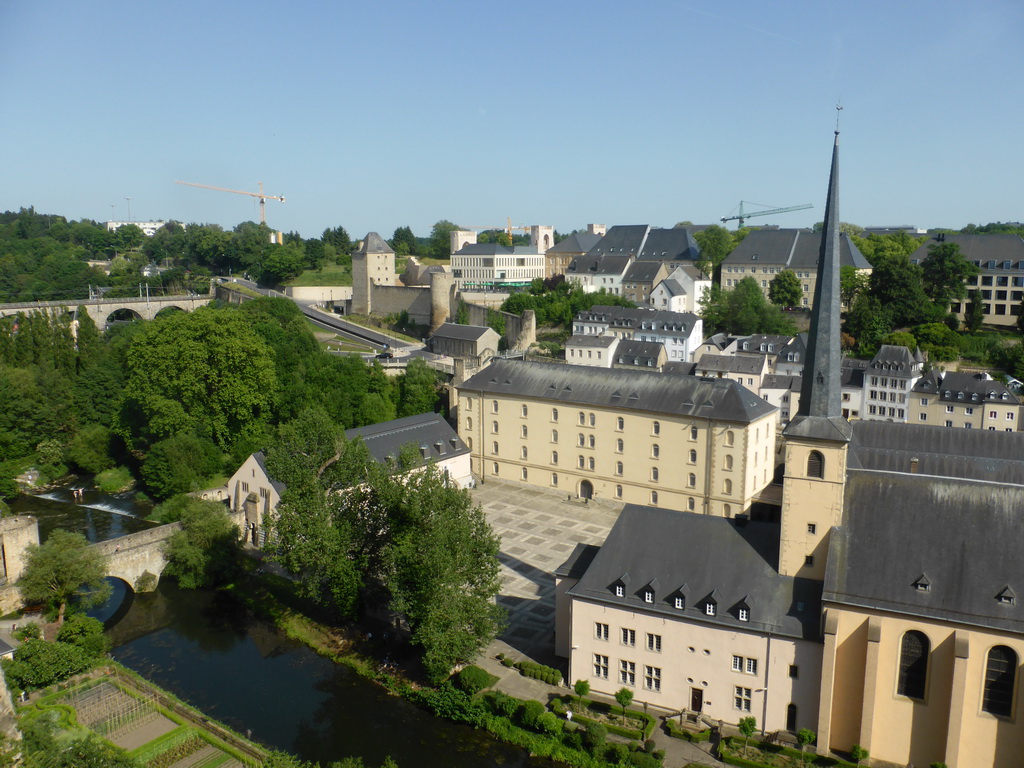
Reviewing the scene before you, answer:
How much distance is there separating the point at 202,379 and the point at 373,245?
166 ft

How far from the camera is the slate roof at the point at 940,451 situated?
125 ft

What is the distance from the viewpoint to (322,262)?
119m

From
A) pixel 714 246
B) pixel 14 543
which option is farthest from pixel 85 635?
pixel 714 246

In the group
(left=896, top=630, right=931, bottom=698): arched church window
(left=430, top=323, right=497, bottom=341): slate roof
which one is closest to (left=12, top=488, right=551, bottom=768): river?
(left=896, top=630, right=931, bottom=698): arched church window

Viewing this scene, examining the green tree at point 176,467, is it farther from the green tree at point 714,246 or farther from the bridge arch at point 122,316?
the green tree at point 714,246

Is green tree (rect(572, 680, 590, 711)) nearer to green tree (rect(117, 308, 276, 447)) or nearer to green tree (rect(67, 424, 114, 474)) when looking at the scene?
green tree (rect(117, 308, 276, 447))

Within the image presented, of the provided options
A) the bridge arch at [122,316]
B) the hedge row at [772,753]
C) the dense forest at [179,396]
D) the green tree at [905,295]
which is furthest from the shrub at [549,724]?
the bridge arch at [122,316]

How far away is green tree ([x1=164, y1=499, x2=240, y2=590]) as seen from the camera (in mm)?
38594

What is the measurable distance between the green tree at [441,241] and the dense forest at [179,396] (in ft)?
236

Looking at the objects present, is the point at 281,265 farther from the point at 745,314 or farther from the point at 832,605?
the point at 832,605

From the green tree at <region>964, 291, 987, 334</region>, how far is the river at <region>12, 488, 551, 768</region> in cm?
6818

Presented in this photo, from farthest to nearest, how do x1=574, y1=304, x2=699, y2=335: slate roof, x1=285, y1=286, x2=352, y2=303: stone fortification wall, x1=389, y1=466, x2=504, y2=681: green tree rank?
x1=285, y1=286, x2=352, y2=303: stone fortification wall, x1=574, y1=304, x2=699, y2=335: slate roof, x1=389, y1=466, x2=504, y2=681: green tree

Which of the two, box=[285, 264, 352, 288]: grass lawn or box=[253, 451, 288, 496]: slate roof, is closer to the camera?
box=[253, 451, 288, 496]: slate roof

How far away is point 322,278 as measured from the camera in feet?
365
